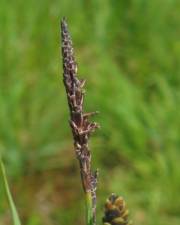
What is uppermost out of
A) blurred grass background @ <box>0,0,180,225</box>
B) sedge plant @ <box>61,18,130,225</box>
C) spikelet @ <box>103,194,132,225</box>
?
blurred grass background @ <box>0,0,180,225</box>

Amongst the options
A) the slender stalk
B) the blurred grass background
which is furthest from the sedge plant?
the blurred grass background

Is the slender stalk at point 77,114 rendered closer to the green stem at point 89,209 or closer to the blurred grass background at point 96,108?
the green stem at point 89,209

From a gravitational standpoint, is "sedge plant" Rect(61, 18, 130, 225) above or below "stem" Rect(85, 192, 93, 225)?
above

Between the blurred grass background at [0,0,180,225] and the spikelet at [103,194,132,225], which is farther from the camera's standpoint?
the blurred grass background at [0,0,180,225]

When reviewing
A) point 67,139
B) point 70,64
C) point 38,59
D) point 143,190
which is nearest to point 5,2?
point 38,59

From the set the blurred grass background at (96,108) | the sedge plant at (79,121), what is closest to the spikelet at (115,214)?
the sedge plant at (79,121)

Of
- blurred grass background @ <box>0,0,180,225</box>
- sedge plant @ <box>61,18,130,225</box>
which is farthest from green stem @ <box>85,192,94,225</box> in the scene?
blurred grass background @ <box>0,0,180,225</box>

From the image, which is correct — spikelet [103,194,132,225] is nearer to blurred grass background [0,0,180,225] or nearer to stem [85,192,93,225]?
stem [85,192,93,225]

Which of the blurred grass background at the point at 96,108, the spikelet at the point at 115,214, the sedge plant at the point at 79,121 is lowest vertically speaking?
the spikelet at the point at 115,214
